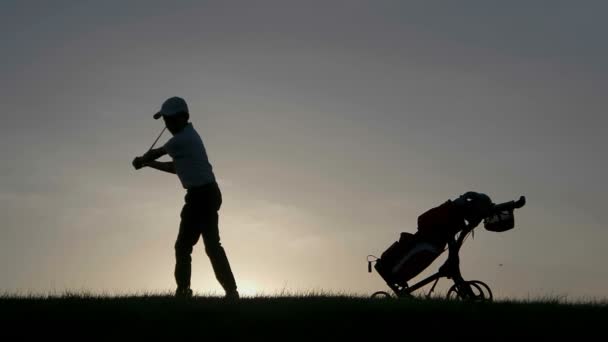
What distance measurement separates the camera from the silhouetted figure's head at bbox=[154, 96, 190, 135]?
13.2m

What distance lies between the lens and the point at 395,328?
11.1 meters

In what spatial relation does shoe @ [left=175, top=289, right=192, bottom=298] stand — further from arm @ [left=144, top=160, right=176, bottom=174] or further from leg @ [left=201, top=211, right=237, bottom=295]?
arm @ [left=144, top=160, right=176, bottom=174]

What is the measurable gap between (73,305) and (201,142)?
306 cm

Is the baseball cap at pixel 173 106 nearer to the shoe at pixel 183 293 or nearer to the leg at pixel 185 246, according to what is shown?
the leg at pixel 185 246

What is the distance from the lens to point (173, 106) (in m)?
13.2

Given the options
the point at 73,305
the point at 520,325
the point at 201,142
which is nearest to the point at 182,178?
the point at 201,142

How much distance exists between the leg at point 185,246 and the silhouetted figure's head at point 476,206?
4676 millimetres

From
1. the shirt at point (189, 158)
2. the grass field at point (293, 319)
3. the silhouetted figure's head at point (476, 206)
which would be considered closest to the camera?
the grass field at point (293, 319)

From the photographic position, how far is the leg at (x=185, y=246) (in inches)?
524

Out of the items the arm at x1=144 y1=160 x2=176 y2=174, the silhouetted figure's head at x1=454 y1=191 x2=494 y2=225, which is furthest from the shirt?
the silhouetted figure's head at x1=454 y1=191 x2=494 y2=225

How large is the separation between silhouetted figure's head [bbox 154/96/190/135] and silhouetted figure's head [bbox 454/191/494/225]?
16.3 feet

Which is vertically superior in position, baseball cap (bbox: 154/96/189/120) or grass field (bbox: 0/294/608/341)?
baseball cap (bbox: 154/96/189/120)

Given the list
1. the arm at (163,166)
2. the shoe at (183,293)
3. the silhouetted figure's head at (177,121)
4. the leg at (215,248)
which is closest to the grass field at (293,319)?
the leg at (215,248)

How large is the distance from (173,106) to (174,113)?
0.36ft
